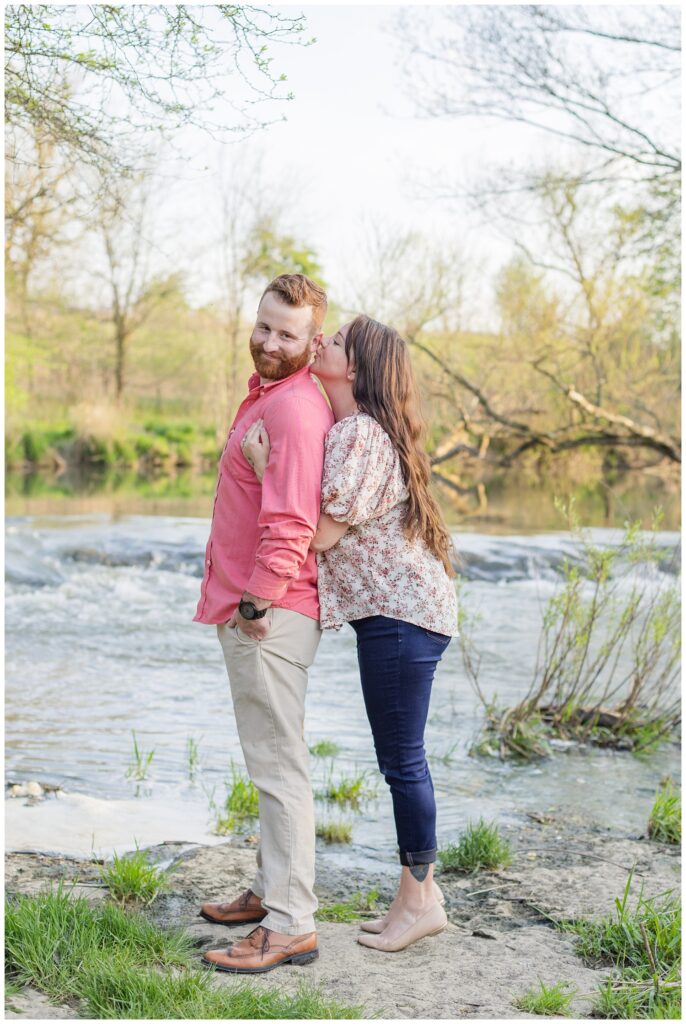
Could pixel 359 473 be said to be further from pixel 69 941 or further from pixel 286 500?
pixel 69 941

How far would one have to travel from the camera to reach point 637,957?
3.40 metres

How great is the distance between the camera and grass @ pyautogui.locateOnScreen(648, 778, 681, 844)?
5.18m

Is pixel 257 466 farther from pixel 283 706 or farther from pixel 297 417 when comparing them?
pixel 283 706

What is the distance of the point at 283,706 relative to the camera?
3.32 m

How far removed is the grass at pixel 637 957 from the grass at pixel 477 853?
2.63 ft

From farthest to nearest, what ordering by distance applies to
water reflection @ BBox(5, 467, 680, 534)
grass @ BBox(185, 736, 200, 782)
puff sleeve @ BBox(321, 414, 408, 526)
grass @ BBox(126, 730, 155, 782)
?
water reflection @ BBox(5, 467, 680, 534)
grass @ BBox(185, 736, 200, 782)
grass @ BBox(126, 730, 155, 782)
puff sleeve @ BBox(321, 414, 408, 526)

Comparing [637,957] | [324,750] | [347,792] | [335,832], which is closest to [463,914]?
[637,957]

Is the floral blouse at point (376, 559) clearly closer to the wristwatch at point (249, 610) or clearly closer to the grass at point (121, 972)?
the wristwatch at point (249, 610)

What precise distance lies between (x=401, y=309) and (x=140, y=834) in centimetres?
1990

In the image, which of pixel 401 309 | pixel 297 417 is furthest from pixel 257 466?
pixel 401 309

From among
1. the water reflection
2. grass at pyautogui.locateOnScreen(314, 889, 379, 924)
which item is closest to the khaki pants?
grass at pyautogui.locateOnScreen(314, 889, 379, 924)

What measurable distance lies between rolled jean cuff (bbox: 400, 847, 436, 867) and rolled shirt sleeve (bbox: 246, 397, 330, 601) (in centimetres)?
104

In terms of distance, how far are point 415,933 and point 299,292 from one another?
2137 mm

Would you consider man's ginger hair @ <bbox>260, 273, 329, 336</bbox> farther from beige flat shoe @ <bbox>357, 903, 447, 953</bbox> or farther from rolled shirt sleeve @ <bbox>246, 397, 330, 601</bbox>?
beige flat shoe @ <bbox>357, 903, 447, 953</bbox>
